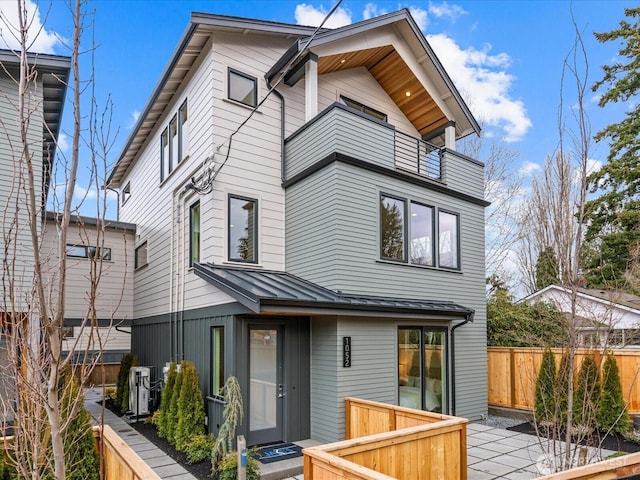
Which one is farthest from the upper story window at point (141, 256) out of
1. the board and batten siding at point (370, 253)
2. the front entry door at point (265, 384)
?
the front entry door at point (265, 384)

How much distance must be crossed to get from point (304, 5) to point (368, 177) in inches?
357

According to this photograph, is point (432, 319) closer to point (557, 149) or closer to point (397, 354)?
point (397, 354)

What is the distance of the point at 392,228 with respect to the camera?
9.34m

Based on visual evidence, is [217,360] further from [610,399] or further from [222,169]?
[610,399]

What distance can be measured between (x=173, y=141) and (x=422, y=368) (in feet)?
26.3

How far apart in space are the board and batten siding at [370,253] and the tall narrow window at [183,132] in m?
2.76

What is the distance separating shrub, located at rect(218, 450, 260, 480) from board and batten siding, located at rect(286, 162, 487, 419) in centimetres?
318

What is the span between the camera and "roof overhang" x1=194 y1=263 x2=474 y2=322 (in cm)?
674

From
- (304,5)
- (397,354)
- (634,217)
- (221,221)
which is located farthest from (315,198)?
(634,217)

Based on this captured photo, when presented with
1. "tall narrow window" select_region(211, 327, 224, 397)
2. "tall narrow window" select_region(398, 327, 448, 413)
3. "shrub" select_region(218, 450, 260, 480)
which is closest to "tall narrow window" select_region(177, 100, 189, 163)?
"tall narrow window" select_region(211, 327, 224, 397)

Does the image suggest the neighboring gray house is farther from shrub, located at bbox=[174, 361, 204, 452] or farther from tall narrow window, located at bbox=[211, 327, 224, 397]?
shrub, located at bbox=[174, 361, 204, 452]

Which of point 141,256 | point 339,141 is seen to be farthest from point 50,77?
point 339,141

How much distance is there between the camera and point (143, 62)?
10125mm

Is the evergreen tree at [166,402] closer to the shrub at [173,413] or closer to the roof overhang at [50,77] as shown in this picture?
the shrub at [173,413]
